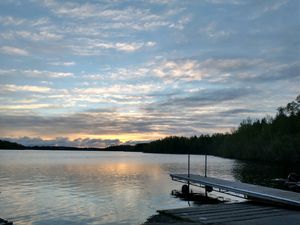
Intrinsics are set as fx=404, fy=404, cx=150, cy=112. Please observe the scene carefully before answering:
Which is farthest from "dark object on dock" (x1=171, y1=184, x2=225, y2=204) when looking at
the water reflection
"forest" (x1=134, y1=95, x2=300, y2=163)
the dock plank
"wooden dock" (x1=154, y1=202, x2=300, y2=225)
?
"forest" (x1=134, y1=95, x2=300, y2=163)

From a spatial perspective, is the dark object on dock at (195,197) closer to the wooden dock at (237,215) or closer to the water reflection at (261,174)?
the wooden dock at (237,215)

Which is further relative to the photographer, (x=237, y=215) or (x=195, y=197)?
(x=195, y=197)

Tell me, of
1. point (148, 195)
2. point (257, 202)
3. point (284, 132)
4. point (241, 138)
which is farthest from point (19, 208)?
point (241, 138)

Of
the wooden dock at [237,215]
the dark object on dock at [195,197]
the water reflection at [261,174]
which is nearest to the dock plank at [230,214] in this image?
the wooden dock at [237,215]

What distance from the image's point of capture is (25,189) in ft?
139

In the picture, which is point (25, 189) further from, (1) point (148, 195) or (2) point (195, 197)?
(2) point (195, 197)

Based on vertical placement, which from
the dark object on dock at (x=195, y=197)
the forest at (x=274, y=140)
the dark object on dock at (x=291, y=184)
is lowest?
the dark object on dock at (x=195, y=197)

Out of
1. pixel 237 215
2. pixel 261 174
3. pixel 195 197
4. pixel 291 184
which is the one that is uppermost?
pixel 261 174

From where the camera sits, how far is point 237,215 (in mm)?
21234

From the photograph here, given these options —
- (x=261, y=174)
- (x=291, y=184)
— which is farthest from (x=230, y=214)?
(x=261, y=174)

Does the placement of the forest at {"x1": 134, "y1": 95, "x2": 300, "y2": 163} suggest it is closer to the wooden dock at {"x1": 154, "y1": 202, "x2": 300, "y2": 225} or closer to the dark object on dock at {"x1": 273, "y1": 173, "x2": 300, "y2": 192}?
the dark object on dock at {"x1": 273, "y1": 173, "x2": 300, "y2": 192}

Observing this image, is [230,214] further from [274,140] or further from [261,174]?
[274,140]

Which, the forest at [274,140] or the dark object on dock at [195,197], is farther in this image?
Result: the forest at [274,140]

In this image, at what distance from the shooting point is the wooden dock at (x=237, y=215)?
1939 cm
